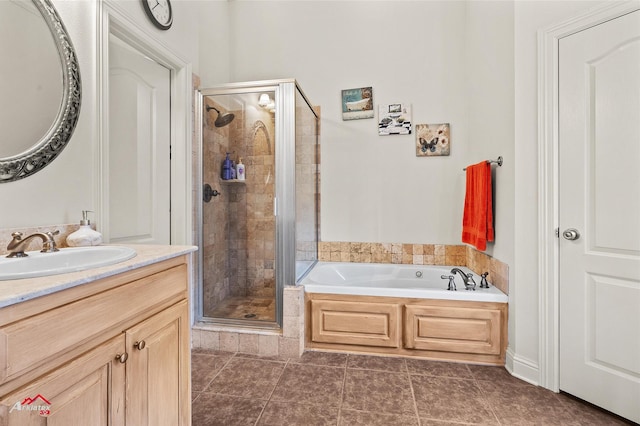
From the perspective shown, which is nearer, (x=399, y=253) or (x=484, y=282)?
(x=484, y=282)

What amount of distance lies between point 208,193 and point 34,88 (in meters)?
1.15

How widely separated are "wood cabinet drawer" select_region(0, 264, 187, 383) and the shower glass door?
3.69 feet

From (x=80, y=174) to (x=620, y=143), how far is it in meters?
2.65

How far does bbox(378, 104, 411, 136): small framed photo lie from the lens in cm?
270

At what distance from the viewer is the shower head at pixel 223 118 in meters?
2.16

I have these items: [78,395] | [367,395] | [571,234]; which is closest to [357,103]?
[571,234]

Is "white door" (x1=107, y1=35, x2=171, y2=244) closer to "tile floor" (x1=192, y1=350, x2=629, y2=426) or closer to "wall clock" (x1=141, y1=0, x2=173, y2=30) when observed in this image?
"wall clock" (x1=141, y1=0, x2=173, y2=30)

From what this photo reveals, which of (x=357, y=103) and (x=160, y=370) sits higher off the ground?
(x=357, y=103)

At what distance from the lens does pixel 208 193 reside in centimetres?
220

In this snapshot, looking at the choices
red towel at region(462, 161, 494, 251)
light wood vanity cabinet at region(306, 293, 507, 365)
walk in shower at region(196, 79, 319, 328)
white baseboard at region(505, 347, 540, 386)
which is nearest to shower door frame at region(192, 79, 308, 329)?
walk in shower at region(196, 79, 319, 328)

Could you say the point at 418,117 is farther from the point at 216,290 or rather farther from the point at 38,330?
the point at 38,330

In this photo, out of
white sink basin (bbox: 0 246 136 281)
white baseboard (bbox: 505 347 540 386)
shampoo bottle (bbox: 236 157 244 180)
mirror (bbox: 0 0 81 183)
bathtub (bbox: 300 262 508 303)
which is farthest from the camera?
bathtub (bbox: 300 262 508 303)

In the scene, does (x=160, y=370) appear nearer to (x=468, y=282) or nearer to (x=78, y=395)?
(x=78, y=395)

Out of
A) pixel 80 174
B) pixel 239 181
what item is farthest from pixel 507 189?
pixel 80 174
